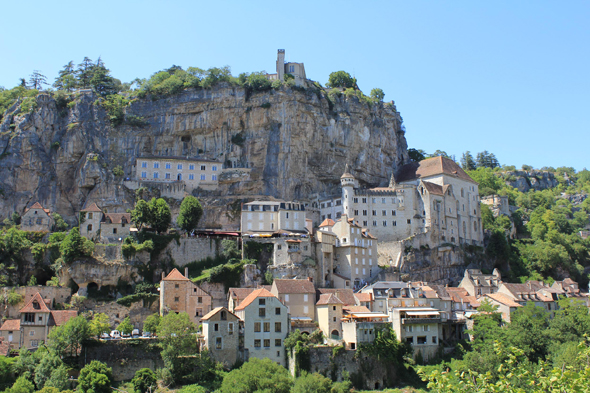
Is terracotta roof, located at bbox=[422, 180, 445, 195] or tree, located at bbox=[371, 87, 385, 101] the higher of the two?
tree, located at bbox=[371, 87, 385, 101]

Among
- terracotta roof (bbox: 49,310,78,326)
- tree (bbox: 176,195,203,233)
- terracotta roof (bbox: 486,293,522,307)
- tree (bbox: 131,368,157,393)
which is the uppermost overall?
tree (bbox: 176,195,203,233)

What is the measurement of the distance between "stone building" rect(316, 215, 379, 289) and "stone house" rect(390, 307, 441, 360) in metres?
10.7

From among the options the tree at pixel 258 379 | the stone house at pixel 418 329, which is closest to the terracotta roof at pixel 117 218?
the tree at pixel 258 379

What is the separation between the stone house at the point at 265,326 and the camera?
172ft

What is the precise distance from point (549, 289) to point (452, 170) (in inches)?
960

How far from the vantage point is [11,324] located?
52.0 meters

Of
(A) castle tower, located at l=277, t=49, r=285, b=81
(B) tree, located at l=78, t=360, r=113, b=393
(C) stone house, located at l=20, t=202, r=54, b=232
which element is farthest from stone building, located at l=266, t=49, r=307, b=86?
(B) tree, located at l=78, t=360, r=113, b=393

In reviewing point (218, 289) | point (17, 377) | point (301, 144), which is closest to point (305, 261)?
point (218, 289)

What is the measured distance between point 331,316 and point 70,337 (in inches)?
864

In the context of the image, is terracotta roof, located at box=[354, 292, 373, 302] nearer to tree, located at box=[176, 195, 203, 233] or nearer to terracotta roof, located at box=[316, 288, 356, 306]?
terracotta roof, located at box=[316, 288, 356, 306]

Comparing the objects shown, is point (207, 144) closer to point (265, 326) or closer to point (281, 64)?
point (281, 64)

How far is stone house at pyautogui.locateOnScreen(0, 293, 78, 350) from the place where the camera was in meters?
51.2

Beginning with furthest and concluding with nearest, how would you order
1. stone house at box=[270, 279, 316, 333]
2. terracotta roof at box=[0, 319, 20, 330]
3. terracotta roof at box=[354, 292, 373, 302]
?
terracotta roof at box=[354, 292, 373, 302], stone house at box=[270, 279, 316, 333], terracotta roof at box=[0, 319, 20, 330]

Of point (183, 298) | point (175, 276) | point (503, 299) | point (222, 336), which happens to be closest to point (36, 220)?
point (175, 276)
